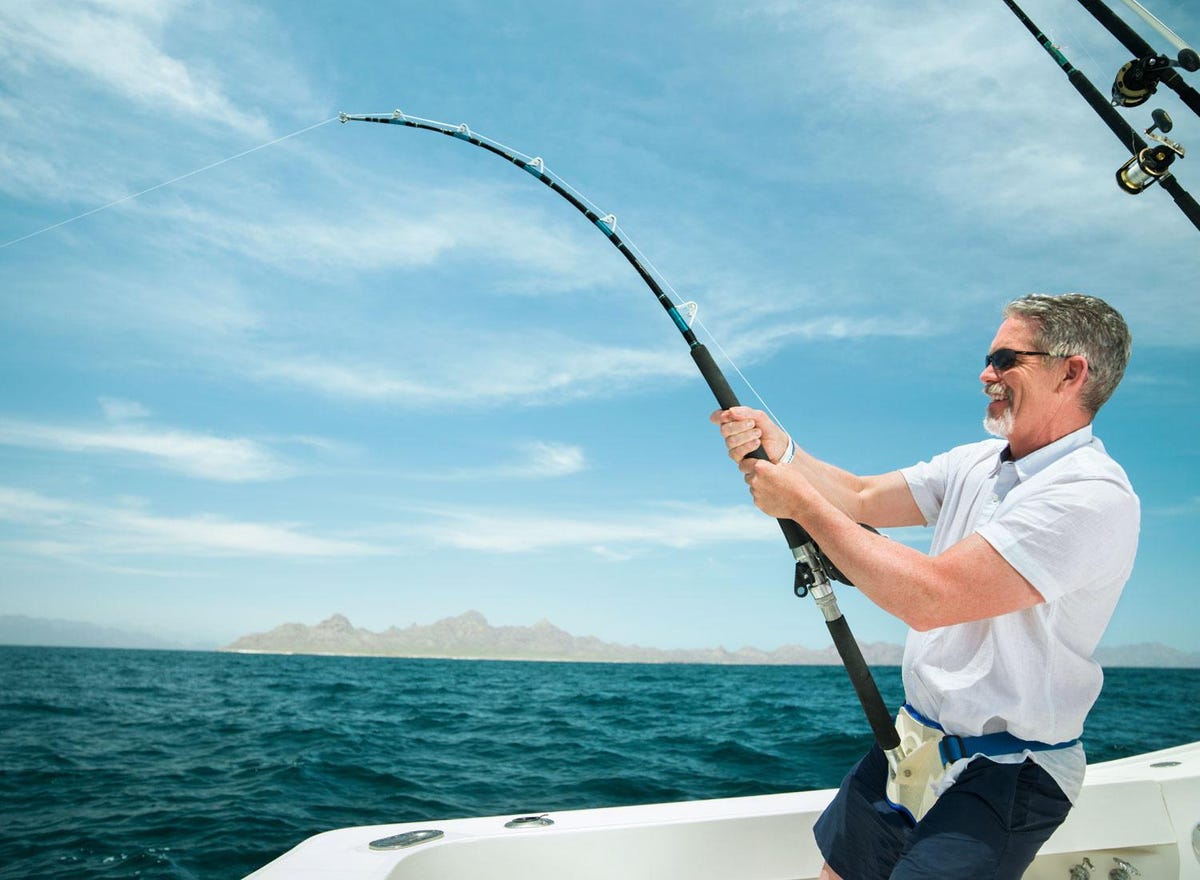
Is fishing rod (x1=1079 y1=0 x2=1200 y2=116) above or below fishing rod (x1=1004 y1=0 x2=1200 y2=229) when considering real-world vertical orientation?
above

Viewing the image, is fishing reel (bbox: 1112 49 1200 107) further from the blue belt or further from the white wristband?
the blue belt

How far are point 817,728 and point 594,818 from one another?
10.7 m

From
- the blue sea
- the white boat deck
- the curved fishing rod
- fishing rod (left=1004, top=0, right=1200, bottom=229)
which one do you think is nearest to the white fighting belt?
the curved fishing rod

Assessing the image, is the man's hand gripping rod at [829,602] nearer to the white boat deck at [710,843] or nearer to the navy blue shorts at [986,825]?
the navy blue shorts at [986,825]

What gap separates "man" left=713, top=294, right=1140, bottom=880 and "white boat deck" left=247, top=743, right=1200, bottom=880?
2.27ft

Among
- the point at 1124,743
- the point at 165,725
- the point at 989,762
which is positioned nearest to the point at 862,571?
the point at 989,762

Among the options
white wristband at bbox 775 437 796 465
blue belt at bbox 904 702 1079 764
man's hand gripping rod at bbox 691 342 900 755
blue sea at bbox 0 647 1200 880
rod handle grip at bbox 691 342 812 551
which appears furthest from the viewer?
blue sea at bbox 0 647 1200 880

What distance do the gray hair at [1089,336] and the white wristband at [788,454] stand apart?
69 cm

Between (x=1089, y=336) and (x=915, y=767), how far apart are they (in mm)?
1018

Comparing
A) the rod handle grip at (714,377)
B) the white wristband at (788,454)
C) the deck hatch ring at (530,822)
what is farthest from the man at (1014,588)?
the deck hatch ring at (530,822)

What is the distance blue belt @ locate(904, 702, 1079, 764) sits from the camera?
1576 mm

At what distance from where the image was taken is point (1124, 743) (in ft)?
38.7

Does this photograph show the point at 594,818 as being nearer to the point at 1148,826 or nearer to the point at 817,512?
the point at 817,512

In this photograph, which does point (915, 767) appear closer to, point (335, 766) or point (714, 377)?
point (714, 377)
